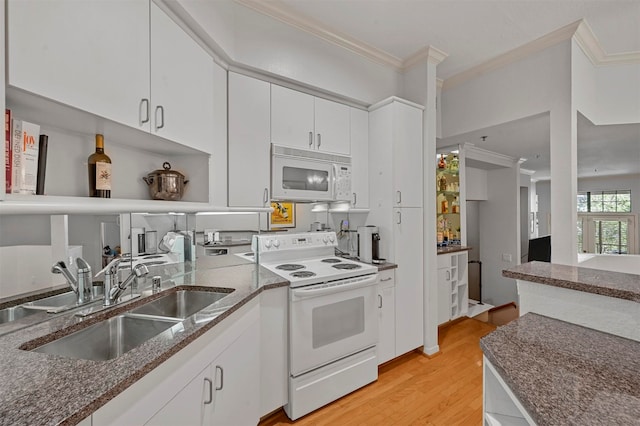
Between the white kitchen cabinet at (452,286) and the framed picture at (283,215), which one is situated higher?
the framed picture at (283,215)

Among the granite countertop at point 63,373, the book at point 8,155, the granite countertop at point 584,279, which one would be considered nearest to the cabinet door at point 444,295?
the granite countertop at point 584,279

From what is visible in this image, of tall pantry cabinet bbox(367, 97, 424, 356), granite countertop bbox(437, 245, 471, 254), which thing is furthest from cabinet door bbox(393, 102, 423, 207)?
granite countertop bbox(437, 245, 471, 254)

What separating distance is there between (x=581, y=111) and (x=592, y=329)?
2288 mm

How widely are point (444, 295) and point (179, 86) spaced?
130 inches

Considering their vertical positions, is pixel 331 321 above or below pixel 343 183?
below

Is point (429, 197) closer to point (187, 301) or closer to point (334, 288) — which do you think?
point (334, 288)

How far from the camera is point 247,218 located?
91.2 inches

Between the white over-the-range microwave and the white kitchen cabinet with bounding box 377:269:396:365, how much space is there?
82cm

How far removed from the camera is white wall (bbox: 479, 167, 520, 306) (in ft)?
14.0

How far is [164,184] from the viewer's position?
173 centimetres

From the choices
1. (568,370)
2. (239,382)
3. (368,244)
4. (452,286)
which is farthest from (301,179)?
(452,286)

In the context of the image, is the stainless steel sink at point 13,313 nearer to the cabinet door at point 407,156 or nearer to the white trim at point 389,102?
the cabinet door at point 407,156

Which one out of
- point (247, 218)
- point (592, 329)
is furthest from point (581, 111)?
point (247, 218)

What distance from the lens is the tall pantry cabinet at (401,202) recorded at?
259 cm
